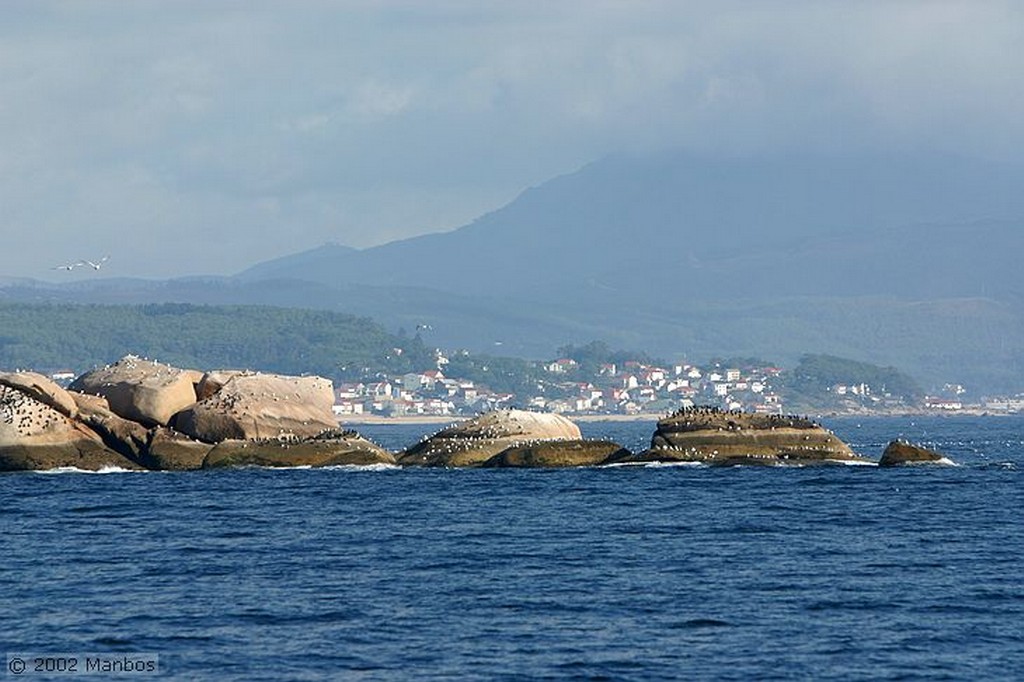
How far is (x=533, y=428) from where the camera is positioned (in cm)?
8100

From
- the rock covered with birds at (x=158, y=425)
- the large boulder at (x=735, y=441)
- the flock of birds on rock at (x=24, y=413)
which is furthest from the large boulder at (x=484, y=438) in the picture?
the flock of birds on rock at (x=24, y=413)

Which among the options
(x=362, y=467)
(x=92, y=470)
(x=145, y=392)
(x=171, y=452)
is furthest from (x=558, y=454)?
(x=92, y=470)

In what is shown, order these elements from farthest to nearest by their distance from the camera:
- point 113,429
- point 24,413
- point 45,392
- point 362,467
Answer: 1. point 362,467
2. point 113,429
3. point 45,392
4. point 24,413

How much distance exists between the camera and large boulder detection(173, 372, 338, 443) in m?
76.9

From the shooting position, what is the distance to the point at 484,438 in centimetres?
8062

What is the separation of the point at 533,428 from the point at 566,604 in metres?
40.9

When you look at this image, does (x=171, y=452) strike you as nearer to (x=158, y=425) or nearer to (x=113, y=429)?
(x=158, y=425)

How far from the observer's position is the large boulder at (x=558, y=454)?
259 ft

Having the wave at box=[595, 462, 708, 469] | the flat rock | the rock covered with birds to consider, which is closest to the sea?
the flat rock

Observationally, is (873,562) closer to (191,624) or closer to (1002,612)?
(1002,612)

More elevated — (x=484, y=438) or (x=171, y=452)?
(x=484, y=438)

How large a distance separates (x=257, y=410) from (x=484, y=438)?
8.80m

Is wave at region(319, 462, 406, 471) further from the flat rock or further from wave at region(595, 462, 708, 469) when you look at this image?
wave at region(595, 462, 708, 469)

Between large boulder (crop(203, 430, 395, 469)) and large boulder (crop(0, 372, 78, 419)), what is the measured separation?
5.22 metres
